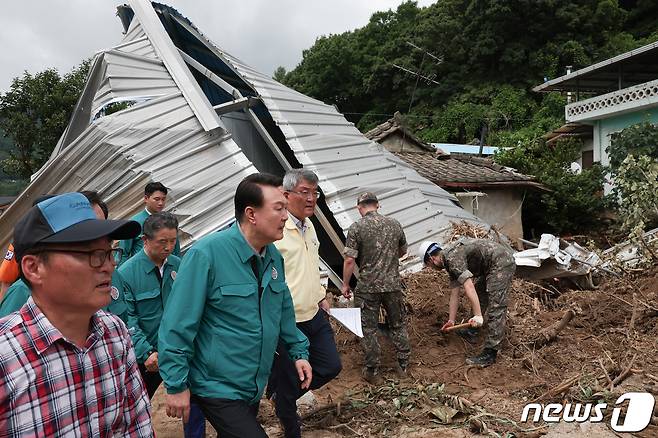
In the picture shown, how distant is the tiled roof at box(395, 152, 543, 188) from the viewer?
488 inches

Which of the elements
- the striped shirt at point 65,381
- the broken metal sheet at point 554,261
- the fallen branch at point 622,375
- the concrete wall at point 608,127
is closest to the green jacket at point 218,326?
the striped shirt at point 65,381

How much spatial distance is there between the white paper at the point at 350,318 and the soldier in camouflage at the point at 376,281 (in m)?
0.24

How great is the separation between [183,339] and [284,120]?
596 cm

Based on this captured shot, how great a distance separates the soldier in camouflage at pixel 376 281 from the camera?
4.99 meters

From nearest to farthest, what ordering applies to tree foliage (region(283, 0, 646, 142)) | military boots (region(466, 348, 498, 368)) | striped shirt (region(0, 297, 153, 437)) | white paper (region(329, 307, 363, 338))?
striped shirt (region(0, 297, 153, 437)) → white paper (region(329, 307, 363, 338)) → military boots (region(466, 348, 498, 368)) → tree foliage (region(283, 0, 646, 142))

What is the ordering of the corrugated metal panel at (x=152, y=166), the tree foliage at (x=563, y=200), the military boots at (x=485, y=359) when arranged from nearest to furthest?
the military boots at (x=485, y=359) < the corrugated metal panel at (x=152, y=166) < the tree foliage at (x=563, y=200)

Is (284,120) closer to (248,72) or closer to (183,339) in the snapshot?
(248,72)

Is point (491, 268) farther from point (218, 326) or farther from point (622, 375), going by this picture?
point (218, 326)

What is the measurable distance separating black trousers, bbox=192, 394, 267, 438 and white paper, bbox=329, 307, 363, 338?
231cm

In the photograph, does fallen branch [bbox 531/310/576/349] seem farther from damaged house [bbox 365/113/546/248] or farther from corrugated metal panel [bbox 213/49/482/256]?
damaged house [bbox 365/113/546/248]

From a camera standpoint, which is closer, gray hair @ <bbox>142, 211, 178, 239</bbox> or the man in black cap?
the man in black cap

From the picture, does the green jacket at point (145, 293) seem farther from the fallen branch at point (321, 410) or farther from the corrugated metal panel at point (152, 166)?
the corrugated metal panel at point (152, 166)

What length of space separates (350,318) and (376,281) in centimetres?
47

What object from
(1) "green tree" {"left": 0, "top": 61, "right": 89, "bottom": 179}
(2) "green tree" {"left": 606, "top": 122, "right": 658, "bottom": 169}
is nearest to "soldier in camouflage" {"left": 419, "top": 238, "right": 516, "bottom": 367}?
(2) "green tree" {"left": 606, "top": 122, "right": 658, "bottom": 169}
